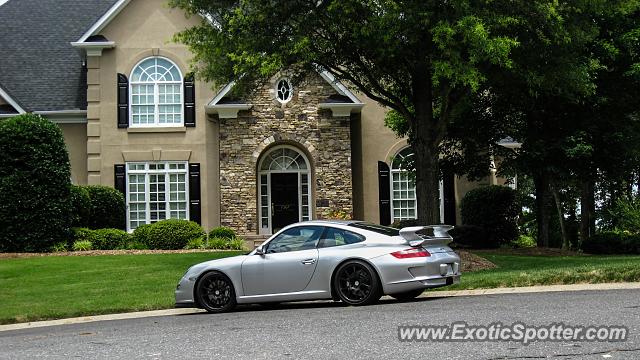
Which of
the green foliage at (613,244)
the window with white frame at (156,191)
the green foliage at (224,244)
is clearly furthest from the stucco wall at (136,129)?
the green foliage at (613,244)

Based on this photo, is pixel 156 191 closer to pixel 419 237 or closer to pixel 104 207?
pixel 104 207

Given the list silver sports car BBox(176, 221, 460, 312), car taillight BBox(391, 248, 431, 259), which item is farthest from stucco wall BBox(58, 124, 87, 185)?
car taillight BBox(391, 248, 431, 259)

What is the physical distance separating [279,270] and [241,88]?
8.60 metres

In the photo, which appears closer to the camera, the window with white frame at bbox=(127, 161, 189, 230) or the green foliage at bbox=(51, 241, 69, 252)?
the green foliage at bbox=(51, 241, 69, 252)

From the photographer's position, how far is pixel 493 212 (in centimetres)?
2869

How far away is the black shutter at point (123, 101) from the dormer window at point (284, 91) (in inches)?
186

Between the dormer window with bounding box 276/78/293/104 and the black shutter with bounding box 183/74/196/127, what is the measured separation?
265 cm

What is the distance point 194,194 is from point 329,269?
1621 cm

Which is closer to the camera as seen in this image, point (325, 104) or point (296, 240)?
point (296, 240)

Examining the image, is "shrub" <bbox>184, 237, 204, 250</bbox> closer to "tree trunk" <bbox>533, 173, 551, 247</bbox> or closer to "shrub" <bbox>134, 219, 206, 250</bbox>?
"shrub" <bbox>134, 219, 206, 250</bbox>

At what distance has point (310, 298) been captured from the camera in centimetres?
1283

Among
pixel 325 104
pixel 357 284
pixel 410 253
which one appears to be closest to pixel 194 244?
pixel 325 104

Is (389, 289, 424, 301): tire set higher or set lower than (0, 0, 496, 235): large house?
lower

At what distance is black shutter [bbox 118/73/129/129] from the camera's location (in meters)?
28.3
